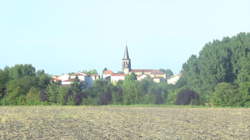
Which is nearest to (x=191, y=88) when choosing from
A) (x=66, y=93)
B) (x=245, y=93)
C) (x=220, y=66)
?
(x=220, y=66)

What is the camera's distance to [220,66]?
78750 mm

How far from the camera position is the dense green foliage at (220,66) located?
251ft

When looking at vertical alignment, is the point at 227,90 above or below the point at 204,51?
A: below

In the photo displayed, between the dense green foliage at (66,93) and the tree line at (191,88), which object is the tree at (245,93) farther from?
the dense green foliage at (66,93)

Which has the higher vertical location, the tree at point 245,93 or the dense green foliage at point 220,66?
the dense green foliage at point 220,66

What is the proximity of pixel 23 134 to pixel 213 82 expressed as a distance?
58.3 meters

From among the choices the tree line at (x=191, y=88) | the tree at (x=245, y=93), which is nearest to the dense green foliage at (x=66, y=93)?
the tree line at (x=191, y=88)

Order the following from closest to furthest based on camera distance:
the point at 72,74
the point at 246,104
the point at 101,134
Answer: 1. the point at 101,134
2. the point at 246,104
3. the point at 72,74

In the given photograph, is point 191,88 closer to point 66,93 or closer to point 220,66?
point 220,66

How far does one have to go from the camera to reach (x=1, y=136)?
22625mm

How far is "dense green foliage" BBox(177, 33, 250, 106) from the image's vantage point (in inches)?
3008

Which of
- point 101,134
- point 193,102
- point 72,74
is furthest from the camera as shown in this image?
point 72,74

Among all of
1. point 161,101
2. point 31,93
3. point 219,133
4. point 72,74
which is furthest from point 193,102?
point 72,74

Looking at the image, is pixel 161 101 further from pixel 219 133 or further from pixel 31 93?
pixel 219 133
